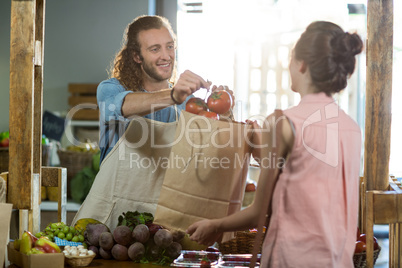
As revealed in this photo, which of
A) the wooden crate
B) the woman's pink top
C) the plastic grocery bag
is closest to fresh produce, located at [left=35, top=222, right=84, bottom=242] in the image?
the plastic grocery bag

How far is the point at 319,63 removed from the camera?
4.38 ft

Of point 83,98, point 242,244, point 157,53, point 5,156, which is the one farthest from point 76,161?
point 242,244

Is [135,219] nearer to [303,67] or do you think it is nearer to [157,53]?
[157,53]

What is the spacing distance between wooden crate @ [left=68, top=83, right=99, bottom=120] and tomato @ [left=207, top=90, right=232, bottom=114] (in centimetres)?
294

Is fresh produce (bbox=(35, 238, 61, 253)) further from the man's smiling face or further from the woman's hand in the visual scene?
the man's smiling face

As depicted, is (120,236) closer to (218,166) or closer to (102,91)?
(218,166)

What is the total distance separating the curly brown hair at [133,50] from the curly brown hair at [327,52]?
67 centimetres

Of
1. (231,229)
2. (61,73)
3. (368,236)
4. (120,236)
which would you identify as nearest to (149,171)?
(120,236)

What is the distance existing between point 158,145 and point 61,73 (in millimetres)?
3186

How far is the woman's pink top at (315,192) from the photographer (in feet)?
4.35

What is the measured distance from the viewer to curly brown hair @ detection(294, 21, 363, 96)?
1.33 m

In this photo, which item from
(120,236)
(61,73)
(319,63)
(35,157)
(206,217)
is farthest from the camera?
(61,73)

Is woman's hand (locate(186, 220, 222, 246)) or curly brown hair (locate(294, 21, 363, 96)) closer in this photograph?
curly brown hair (locate(294, 21, 363, 96))

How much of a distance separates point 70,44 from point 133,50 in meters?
3.01
